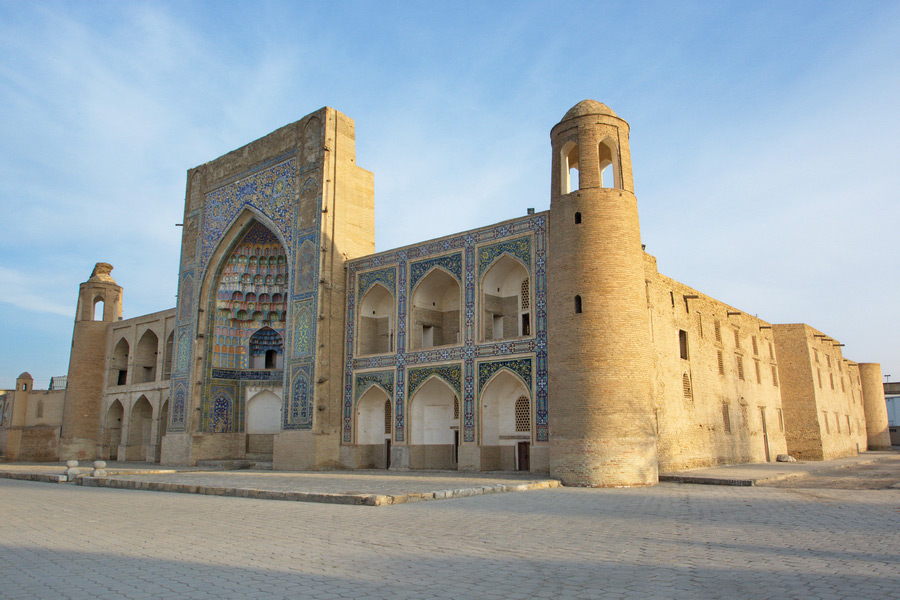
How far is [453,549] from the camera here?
5.56 m

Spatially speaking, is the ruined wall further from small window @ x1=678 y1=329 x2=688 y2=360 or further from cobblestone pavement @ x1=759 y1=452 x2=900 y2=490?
cobblestone pavement @ x1=759 y1=452 x2=900 y2=490

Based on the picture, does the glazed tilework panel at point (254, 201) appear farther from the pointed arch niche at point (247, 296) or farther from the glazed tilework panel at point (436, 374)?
the glazed tilework panel at point (436, 374)

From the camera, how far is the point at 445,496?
9.91 m

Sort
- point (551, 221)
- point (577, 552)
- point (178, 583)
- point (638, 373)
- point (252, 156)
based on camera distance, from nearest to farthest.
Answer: point (178, 583)
point (577, 552)
point (638, 373)
point (551, 221)
point (252, 156)

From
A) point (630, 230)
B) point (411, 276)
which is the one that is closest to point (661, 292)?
point (630, 230)

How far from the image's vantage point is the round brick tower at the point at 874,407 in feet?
112

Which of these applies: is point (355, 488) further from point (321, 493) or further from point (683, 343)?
point (683, 343)

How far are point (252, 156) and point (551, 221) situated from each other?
11152mm

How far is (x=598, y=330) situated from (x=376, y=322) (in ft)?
25.1

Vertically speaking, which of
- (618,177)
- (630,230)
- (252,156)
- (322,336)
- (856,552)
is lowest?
(856,552)

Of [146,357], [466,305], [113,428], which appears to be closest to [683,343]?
[466,305]

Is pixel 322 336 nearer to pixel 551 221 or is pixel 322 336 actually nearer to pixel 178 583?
pixel 551 221

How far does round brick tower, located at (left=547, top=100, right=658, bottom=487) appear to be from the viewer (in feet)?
40.7

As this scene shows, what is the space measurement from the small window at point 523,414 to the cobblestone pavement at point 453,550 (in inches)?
246
